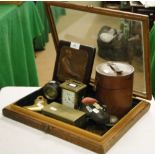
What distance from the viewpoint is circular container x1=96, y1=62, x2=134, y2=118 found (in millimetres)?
804

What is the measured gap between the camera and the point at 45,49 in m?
2.98

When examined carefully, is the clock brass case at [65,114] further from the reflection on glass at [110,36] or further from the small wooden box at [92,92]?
the reflection on glass at [110,36]

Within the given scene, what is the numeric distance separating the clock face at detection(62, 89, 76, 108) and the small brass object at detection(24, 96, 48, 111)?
66 millimetres

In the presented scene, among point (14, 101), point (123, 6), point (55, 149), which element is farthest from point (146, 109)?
point (123, 6)

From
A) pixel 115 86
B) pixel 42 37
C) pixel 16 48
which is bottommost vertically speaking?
pixel 42 37

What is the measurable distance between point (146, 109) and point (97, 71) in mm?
185

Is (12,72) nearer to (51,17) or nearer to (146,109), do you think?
(51,17)

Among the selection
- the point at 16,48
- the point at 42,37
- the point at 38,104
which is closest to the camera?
the point at 38,104

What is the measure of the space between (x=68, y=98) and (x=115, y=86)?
139 millimetres

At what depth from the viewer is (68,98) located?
86 cm

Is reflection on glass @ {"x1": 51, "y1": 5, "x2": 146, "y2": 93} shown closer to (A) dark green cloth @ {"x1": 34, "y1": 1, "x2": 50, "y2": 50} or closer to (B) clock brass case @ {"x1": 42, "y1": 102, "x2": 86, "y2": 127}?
(B) clock brass case @ {"x1": 42, "y1": 102, "x2": 86, "y2": 127}

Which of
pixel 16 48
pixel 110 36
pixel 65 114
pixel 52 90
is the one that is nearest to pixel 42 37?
pixel 16 48

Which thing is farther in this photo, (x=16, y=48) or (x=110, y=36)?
(x=16, y=48)

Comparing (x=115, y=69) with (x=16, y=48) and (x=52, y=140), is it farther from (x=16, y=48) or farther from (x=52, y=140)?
(x=16, y=48)
